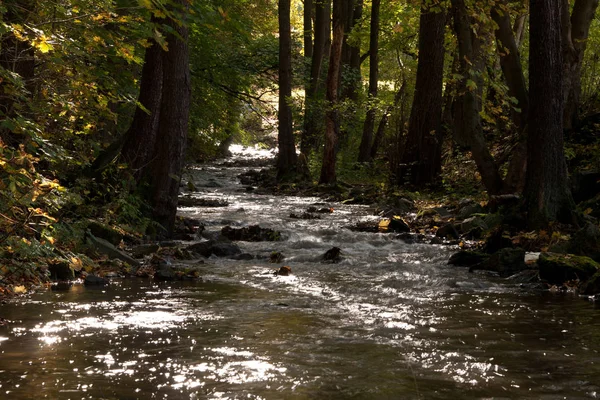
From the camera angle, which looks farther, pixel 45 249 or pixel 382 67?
pixel 382 67

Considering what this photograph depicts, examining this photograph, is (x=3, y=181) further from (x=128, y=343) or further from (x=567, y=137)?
(x=567, y=137)

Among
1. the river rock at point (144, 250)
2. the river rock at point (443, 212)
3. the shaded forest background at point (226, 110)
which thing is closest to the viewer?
the shaded forest background at point (226, 110)

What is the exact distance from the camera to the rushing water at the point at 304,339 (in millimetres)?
4059

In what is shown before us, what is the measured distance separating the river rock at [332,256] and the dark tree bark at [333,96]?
10.5 meters

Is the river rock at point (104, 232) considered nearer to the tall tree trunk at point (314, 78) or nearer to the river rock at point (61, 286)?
the river rock at point (61, 286)

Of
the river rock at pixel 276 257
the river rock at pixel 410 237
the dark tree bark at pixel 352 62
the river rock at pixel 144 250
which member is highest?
the dark tree bark at pixel 352 62

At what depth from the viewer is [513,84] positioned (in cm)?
1243

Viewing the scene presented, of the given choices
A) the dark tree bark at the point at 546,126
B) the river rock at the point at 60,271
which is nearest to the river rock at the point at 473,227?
the dark tree bark at the point at 546,126

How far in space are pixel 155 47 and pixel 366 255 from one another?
217 inches

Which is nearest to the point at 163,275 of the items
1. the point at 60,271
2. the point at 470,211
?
the point at 60,271

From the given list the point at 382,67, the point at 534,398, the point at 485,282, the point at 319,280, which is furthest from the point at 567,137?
the point at 382,67

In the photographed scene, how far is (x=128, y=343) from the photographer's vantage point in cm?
500

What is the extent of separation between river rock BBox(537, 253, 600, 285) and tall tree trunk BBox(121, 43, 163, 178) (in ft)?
23.1

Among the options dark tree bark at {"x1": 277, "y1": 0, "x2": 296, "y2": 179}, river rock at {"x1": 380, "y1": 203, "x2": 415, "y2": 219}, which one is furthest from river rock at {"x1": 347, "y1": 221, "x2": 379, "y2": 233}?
dark tree bark at {"x1": 277, "y1": 0, "x2": 296, "y2": 179}
